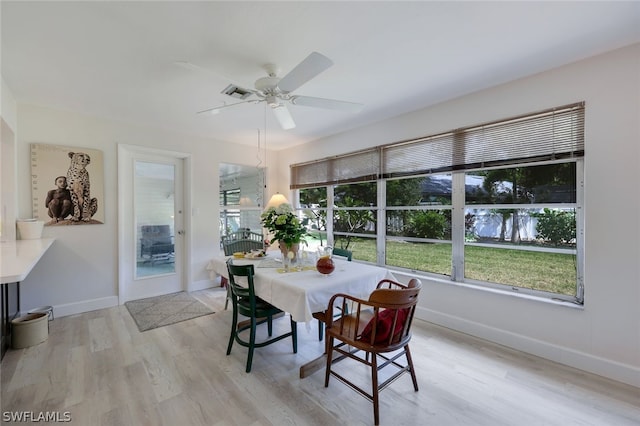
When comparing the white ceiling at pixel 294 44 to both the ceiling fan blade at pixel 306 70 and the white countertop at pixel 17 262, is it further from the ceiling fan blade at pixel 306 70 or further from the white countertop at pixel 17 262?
the white countertop at pixel 17 262

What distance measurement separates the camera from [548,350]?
7.77 feet

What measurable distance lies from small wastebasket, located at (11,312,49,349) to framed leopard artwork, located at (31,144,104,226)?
1152mm

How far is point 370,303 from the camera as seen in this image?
Answer: 166 centimetres

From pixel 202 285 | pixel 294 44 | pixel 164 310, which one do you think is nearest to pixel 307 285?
pixel 294 44

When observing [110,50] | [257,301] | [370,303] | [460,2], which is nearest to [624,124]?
[460,2]

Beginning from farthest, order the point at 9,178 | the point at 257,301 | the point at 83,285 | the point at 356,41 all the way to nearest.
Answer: the point at 83,285 → the point at 9,178 → the point at 257,301 → the point at 356,41

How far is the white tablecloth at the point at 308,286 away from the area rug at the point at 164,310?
4.98 ft

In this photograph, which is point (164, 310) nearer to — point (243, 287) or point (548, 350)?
point (243, 287)

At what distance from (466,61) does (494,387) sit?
2545 millimetres

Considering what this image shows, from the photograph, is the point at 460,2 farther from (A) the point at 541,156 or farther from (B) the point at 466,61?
(A) the point at 541,156

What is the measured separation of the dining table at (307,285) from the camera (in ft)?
6.24

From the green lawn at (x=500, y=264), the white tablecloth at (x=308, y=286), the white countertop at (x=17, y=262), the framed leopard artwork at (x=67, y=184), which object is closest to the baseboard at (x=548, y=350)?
the green lawn at (x=500, y=264)

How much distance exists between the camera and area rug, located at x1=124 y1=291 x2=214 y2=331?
3146mm

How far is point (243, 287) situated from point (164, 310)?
1.86 m
